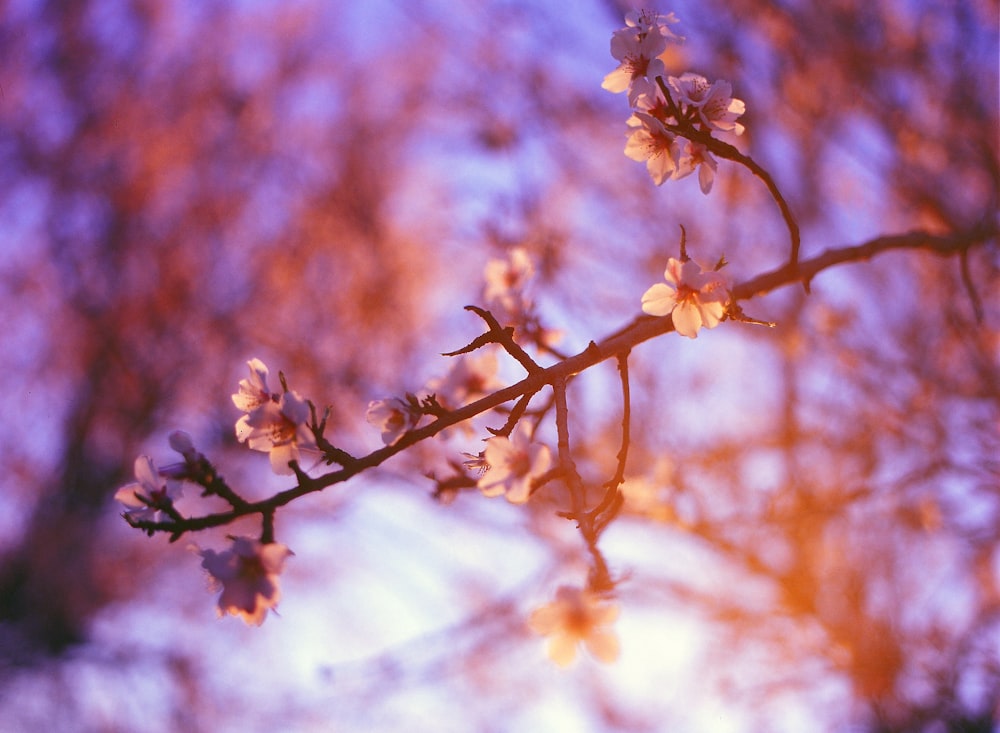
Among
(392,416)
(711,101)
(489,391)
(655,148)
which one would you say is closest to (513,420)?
(392,416)

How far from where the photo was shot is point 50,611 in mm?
7395

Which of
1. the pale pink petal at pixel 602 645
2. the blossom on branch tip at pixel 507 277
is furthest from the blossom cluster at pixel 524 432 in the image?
the blossom on branch tip at pixel 507 277

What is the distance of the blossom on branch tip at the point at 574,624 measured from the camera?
1.36m

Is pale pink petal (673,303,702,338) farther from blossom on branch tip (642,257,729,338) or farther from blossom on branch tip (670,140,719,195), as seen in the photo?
blossom on branch tip (670,140,719,195)

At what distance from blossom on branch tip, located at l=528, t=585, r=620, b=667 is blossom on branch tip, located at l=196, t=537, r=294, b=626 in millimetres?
523

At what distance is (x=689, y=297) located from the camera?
1.56 meters

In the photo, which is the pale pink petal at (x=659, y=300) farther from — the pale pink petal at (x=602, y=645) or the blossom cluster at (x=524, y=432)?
the pale pink petal at (x=602, y=645)

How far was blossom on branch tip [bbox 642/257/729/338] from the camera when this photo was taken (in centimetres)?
153

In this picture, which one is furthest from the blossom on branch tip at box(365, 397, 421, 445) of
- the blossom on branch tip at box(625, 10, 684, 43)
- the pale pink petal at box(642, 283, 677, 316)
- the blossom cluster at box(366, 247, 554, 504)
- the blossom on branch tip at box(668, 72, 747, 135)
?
the blossom on branch tip at box(625, 10, 684, 43)

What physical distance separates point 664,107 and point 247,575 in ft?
4.44

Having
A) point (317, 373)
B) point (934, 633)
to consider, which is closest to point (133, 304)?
point (317, 373)

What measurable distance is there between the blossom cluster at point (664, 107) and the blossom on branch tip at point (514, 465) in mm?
713

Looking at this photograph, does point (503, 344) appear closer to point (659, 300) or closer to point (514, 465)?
point (514, 465)

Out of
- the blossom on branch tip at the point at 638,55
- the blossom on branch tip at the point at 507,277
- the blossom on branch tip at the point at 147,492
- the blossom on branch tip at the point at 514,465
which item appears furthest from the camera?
the blossom on branch tip at the point at 507,277
